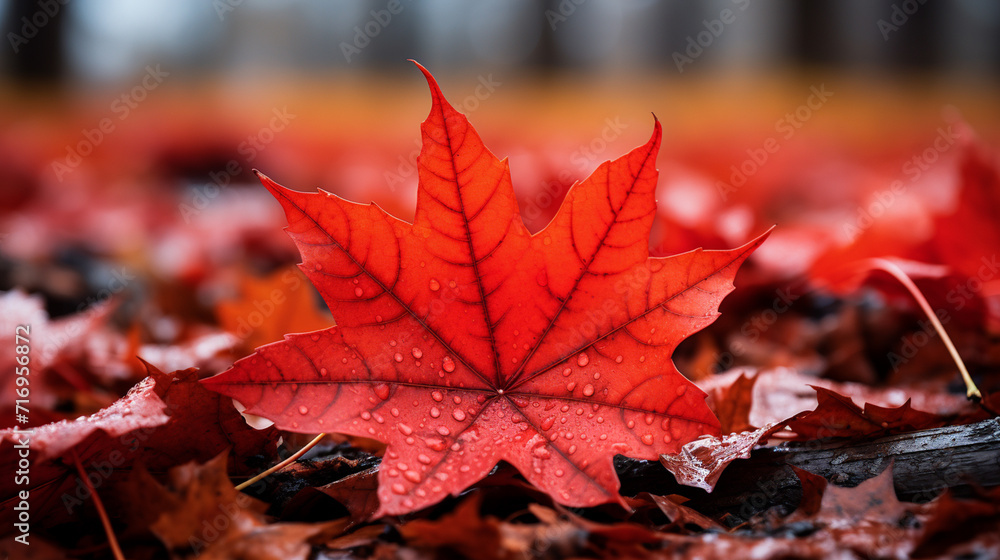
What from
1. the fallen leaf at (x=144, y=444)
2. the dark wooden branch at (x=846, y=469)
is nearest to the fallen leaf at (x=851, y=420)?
the dark wooden branch at (x=846, y=469)

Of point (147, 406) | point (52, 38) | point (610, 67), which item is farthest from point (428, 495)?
point (610, 67)

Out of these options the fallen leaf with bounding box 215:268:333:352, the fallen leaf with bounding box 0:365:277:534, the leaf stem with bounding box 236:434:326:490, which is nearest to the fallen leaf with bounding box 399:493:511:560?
the leaf stem with bounding box 236:434:326:490

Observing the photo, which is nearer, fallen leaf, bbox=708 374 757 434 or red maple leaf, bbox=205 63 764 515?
red maple leaf, bbox=205 63 764 515

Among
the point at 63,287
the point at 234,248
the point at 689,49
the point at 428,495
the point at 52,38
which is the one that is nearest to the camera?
the point at 428,495

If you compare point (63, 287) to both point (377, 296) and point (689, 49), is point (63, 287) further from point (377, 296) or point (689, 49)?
point (689, 49)

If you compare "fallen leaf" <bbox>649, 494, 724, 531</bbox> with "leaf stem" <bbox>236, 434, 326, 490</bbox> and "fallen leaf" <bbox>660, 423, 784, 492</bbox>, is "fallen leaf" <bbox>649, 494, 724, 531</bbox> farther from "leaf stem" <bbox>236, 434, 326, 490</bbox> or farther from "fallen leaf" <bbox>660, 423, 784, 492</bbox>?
"leaf stem" <bbox>236, 434, 326, 490</bbox>
